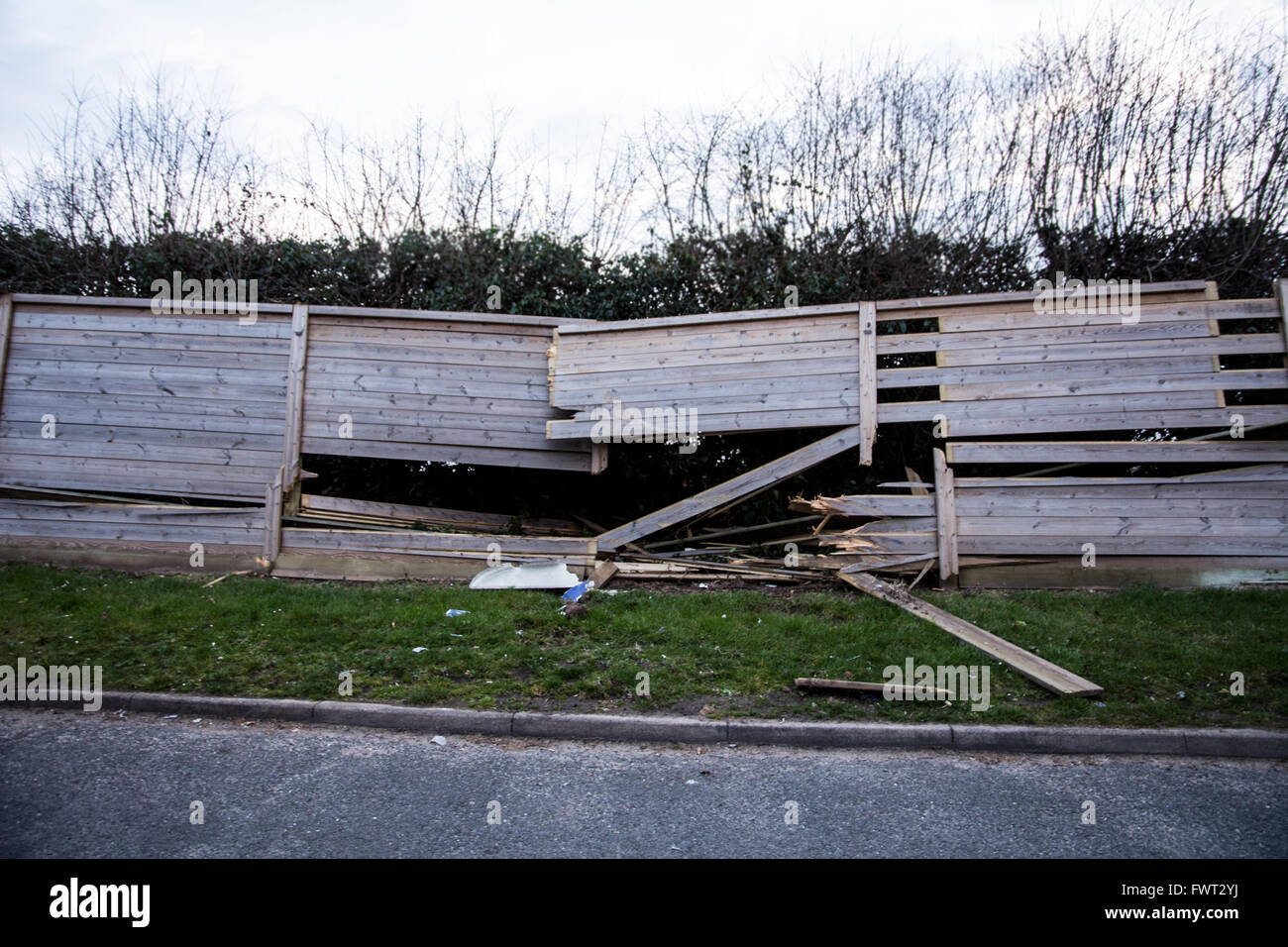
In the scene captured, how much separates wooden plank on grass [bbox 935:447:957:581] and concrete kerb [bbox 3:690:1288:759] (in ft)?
10.8

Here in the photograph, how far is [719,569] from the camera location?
28.6 ft

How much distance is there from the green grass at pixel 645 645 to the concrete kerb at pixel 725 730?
16 cm

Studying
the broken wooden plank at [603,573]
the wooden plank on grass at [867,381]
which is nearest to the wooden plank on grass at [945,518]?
the wooden plank on grass at [867,381]

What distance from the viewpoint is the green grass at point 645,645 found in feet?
18.0

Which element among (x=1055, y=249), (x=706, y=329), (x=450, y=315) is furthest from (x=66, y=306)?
(x=1055, y=249)

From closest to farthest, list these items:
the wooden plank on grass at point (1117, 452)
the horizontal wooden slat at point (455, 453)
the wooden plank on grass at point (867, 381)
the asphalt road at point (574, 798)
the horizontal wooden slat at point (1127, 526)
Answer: the asphalt road at point (574, 798)
the horizontal wooden slat at point (1127, 526)
the wooden plank on grass at point (1117, 452)
the wooden plank on grass at point (867, 381)
the horizontal wooden slat at point (455, 453)

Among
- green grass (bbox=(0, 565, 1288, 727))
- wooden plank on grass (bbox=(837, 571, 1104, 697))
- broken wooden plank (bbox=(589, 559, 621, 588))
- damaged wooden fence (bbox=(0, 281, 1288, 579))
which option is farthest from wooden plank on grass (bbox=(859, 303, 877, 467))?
broken wooden plank (bbox=(589, 559, 621, 588))

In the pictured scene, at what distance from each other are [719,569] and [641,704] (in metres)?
3.42

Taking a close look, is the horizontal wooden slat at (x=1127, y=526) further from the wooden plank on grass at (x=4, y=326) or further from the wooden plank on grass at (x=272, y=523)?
the wooden plank on grass at (x=4, y=326)

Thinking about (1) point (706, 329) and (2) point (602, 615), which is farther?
(1) point (706, 329)

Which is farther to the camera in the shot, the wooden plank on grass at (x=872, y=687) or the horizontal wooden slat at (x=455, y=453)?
the horizontal wooden slat at (x=455, y=453)

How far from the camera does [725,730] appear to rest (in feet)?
16.8
